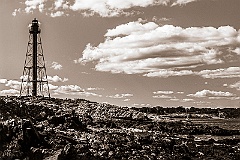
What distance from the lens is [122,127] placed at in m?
56.8

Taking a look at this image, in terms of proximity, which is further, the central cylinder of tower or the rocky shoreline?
the central cylinder of tower

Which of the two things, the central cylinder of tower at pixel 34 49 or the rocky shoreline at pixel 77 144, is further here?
the central cylinder of tower at pixel 34 49

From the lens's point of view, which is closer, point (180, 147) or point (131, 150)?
point (131, 150)

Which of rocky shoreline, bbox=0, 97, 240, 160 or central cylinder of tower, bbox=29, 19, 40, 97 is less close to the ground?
central cylinder of tower, bbox=29, 19, 40, 97

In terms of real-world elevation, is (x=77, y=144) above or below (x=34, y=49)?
below

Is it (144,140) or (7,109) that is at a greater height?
(7,109)

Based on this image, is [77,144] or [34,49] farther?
[34,49]

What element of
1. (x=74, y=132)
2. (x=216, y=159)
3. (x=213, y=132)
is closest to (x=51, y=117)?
(x=74, y=132)

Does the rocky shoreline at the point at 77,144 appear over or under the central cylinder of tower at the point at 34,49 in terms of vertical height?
under

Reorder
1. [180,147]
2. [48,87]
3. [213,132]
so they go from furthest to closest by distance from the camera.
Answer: [48,87] → [213,132] → [180,147]

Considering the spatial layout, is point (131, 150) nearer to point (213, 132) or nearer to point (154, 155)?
point (154, 155)

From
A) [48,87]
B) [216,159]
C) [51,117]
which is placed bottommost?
[216,159]

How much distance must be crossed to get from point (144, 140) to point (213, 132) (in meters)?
23.9

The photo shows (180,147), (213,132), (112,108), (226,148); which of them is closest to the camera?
(180,147)
